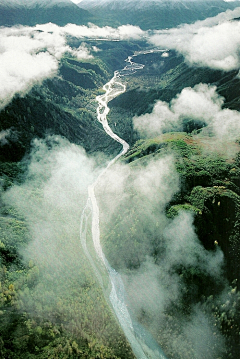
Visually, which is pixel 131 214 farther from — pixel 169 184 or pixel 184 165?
pixel 184 165

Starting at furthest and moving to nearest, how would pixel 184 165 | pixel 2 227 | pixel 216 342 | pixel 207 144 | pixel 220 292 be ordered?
pixel 207 144
pixel 184 165
pixel 2 227
pixel 220 292
pixel 216 342

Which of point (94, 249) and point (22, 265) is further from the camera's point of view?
point (94, 249)

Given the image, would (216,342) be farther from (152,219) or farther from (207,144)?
(207,144)

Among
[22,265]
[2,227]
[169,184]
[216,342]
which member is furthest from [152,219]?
[2,227]

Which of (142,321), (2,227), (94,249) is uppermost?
(2,227)

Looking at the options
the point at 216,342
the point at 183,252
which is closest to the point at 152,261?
the point at 183,252

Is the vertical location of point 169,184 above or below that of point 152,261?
above

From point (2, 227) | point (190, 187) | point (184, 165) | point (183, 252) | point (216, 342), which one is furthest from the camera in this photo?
point (184, 165)

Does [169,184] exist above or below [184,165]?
below

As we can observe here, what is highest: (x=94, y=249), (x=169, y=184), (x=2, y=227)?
(x=169, y=184)
